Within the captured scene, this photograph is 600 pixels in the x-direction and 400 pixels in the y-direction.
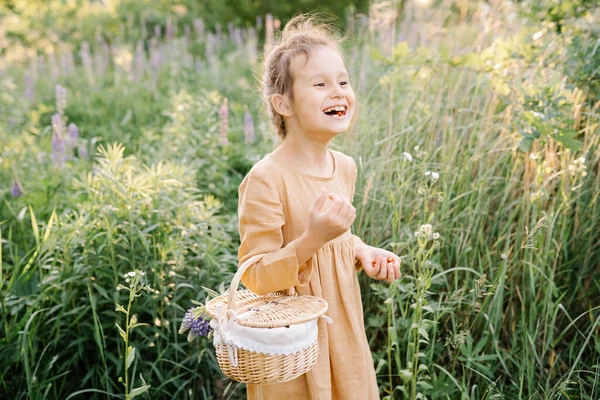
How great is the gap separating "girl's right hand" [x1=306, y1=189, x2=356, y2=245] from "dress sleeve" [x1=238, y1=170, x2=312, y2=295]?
12 centimetres

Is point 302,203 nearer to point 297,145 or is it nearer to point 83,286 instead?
point 297,145

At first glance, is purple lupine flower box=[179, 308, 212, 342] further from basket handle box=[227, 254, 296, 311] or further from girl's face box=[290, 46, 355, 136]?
girl's face box=[290, 46, 355, 136]

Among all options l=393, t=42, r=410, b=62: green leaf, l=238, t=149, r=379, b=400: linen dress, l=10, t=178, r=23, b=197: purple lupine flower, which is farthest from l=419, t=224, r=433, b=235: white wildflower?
l=10, t=178, r=23, b=197: purple lupine flower

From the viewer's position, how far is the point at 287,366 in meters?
1.71

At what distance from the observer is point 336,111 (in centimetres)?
198

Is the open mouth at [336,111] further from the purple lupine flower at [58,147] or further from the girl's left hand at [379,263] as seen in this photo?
the purple lupine flower at [58,147]

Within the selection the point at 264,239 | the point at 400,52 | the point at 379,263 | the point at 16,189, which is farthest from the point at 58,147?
the point at 379,263

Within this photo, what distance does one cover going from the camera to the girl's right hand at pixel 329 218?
1.72 m

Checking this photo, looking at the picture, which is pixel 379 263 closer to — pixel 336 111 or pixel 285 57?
pixel 336 111

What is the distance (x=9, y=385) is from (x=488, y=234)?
250 centimetres

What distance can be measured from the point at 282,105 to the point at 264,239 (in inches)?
18.6

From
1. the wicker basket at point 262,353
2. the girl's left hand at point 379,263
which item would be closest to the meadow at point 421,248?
the girl's left hand at point 379,263

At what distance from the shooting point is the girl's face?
194 centimetres

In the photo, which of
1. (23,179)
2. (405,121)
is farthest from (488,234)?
(23,179)
